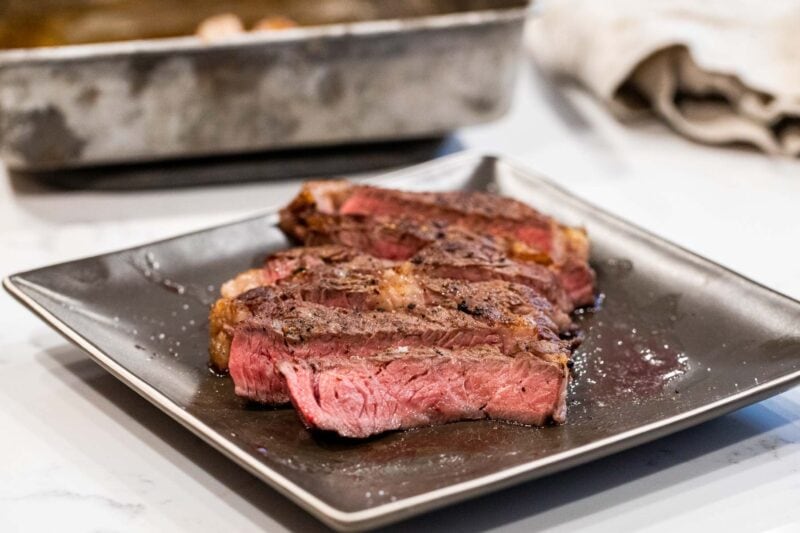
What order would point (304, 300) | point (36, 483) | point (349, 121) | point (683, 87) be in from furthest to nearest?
1. point (683, 87)
2. point (349, 121)
3. point (304, 300)
4. point (36, 483)

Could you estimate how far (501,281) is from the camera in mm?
2336

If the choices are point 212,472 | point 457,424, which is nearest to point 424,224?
point 457,424

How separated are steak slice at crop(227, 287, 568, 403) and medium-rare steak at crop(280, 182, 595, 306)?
45cm

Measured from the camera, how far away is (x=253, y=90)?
3.30m

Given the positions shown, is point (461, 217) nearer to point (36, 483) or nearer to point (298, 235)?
point (298, 235)

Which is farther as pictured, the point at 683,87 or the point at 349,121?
the point at 683,87

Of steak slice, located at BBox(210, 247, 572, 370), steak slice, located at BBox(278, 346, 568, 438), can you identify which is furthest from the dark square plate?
steak slice, located at BBox(210, 247, 572, 370)

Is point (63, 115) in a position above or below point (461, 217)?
above

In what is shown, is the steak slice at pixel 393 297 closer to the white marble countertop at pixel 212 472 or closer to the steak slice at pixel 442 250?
the steak slice at pixel 442 250

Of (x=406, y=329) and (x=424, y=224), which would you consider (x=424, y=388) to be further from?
(x=424, y=224)

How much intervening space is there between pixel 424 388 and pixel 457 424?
10 cm

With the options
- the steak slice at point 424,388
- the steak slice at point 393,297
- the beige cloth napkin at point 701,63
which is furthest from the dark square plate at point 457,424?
the beige cloth napkin at point 701,63

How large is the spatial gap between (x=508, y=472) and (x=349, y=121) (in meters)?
1.84

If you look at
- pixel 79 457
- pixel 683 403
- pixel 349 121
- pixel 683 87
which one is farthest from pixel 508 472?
pixel 683 87
